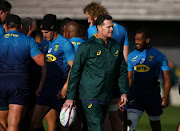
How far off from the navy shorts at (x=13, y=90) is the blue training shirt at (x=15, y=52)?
121 millimetres

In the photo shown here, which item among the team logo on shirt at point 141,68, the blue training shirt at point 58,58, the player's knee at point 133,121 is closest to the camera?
the blue training shirt at point 58,58

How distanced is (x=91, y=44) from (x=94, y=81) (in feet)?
1.72

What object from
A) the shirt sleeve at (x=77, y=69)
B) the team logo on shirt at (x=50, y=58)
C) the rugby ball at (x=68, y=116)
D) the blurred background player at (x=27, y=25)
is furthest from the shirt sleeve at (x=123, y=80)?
the blurred background player at (x=27, y=25)

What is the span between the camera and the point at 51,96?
7301 mm

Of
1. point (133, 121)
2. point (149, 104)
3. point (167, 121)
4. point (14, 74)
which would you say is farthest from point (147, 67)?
point (167, 121)

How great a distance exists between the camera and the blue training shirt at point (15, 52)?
667cm

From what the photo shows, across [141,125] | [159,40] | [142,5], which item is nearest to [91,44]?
[141,125]

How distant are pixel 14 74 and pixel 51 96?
877 mm

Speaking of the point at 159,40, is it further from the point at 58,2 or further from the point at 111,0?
the point at 58,2

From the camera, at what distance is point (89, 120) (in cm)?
637

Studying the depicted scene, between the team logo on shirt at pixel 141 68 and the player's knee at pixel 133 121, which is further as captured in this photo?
the team logo on shirt at pixel 141 68

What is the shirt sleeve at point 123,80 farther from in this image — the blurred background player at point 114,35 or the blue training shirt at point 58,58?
the blue training shirt at point 58,58

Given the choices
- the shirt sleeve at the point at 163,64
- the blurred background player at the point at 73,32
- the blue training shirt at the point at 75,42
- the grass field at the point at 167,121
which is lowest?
the grass field at the point at 167,121

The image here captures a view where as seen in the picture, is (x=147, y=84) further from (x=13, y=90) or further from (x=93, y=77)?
(x=13, y=90)
